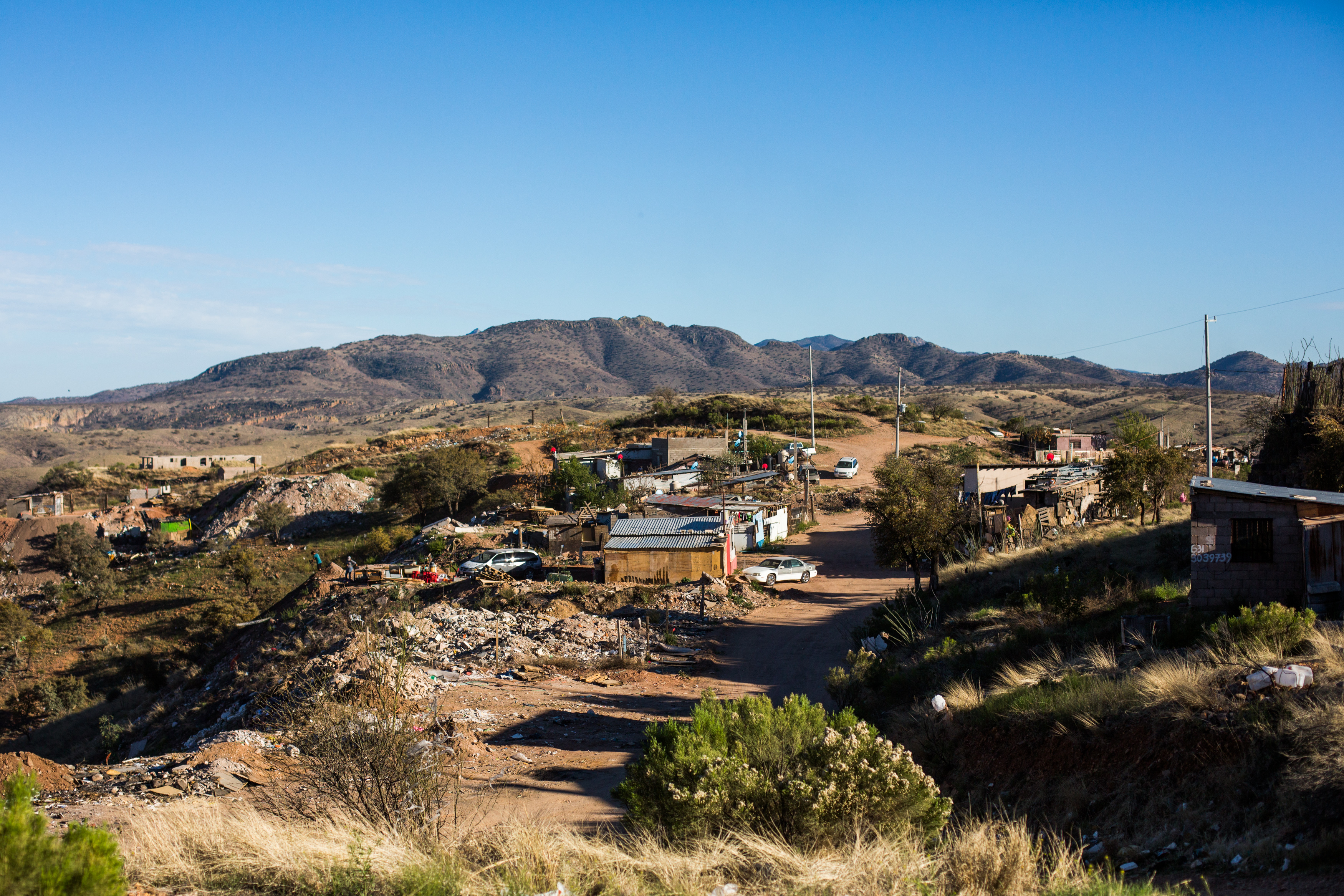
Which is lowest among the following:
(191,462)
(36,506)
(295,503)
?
(36,506)

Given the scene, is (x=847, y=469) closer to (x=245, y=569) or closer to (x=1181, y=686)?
(x=245, y=569)

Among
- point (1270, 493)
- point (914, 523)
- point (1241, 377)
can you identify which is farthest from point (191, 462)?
point (1241, 377)

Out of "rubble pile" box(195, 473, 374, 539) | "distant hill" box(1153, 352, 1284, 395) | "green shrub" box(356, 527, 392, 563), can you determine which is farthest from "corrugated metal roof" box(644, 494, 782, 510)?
"distant hill" box(1153, 352, 1284, 395)

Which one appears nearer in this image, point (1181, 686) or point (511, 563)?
point (1181, 686)

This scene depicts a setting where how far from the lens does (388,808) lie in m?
8.15

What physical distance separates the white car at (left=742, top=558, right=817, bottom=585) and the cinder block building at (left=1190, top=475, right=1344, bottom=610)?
1523 centimetres

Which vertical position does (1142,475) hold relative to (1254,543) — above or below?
above

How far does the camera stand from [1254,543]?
14.4 meters

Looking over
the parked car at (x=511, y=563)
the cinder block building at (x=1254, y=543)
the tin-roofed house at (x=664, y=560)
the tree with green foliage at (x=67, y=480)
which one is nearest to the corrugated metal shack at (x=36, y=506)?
the tree with green foliage at (x=67, y=480)

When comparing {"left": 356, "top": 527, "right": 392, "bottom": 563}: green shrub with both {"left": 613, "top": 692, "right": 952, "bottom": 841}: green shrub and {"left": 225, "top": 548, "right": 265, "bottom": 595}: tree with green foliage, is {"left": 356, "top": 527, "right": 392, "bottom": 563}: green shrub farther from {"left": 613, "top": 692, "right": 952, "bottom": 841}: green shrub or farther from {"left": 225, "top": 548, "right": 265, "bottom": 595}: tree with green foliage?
{"left": 613, "top": 692, "right": 952, "bottom": 841}: green shrub

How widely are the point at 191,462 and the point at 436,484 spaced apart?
54.3m

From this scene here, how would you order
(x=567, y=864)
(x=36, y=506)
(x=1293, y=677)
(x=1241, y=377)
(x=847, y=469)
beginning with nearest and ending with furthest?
(x=567, y=864)
(x=1293, y=677)
(x=847, y=469)
(x=36, y=506)
(x=1241, y=377)

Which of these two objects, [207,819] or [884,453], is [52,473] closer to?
[884,453]

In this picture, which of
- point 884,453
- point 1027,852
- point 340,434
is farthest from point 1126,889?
point 340,434
